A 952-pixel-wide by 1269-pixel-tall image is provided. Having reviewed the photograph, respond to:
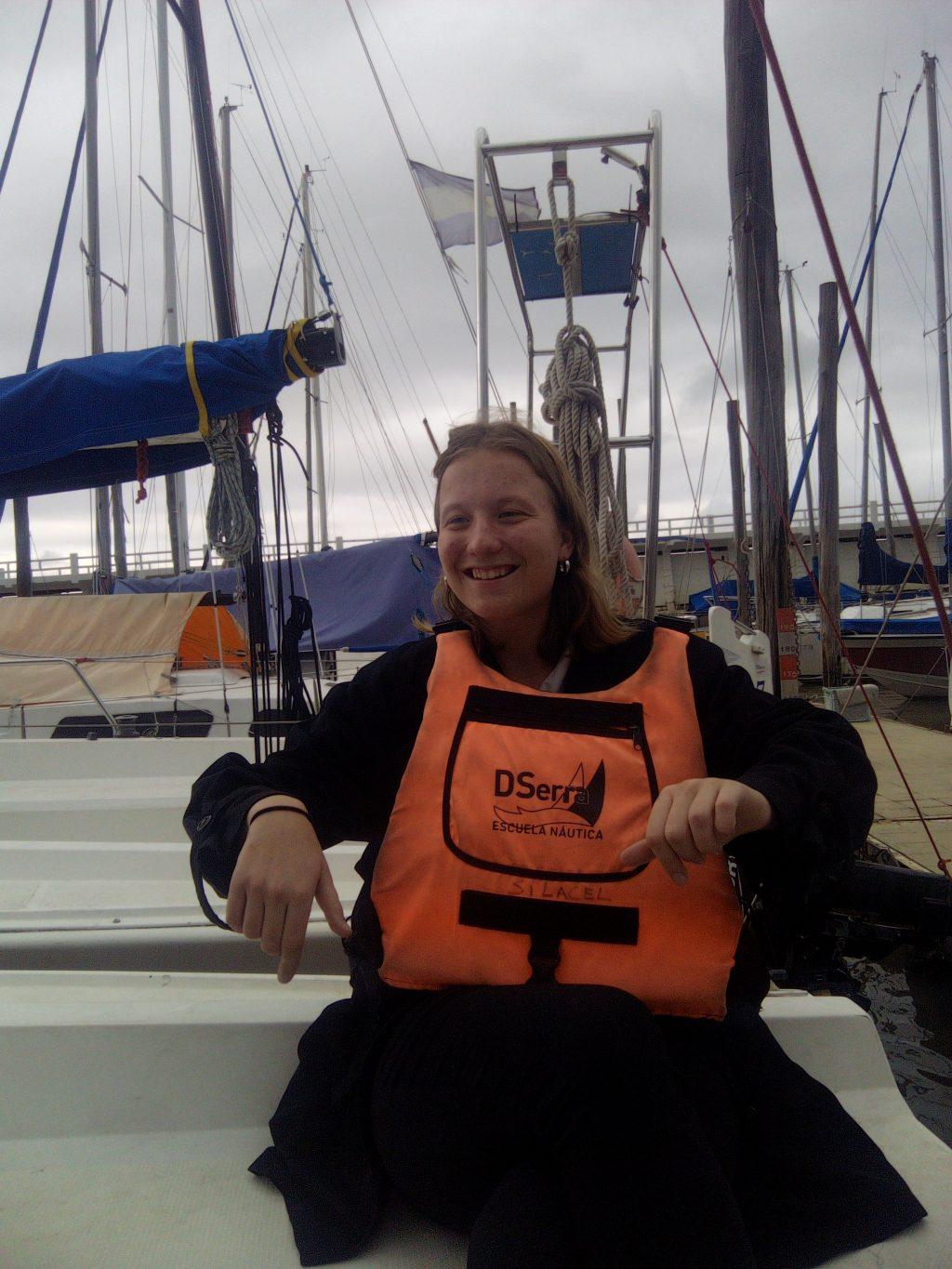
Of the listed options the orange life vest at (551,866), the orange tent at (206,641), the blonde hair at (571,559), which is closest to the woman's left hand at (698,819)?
the orange life vest at (551,866)

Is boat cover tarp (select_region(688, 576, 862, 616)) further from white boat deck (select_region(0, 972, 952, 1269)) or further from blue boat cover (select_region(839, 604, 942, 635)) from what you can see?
white boat deck (select_region(0, 972, 952, 1269))

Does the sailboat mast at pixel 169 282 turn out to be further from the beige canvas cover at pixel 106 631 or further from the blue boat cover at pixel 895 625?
the blue boat cover at pixel 895 625

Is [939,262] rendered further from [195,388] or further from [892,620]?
[195,388]

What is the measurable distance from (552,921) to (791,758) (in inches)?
16.8

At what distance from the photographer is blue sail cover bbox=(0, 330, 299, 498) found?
3.16 meters

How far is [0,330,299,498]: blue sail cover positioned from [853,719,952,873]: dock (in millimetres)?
2885

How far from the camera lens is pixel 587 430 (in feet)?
8.08

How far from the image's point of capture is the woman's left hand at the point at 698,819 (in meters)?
1.03

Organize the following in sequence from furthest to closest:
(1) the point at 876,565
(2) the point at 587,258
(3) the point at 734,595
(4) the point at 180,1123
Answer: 1. (3) the point at 734,595
2. (1) the point at 876,565
3. (2) the point at 587,258
4. (4) the point at 180,1123

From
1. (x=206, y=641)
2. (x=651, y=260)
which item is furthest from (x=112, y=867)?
(x=206, y=641)

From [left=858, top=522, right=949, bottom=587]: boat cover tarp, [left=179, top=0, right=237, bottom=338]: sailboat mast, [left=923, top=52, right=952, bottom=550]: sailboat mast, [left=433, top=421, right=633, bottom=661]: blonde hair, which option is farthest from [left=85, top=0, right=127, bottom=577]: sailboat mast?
[left=923, top=52, right=952, bottom=550]: sailboat mast

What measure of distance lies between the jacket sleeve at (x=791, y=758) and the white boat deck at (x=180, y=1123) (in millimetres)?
532

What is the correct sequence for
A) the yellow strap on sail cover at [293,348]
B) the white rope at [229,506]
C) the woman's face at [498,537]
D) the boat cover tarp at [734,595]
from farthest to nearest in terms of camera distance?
1. the boat cover tarp at [734,595]
2. the white rope at [229,506]
3. the yellow strap on sail cover at [293,348]
4. the woman's face at [498,537]

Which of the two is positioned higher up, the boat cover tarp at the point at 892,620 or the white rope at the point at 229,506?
the white rope at the point at 229,506
